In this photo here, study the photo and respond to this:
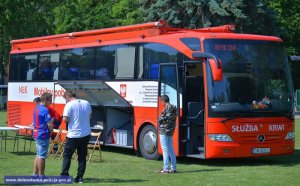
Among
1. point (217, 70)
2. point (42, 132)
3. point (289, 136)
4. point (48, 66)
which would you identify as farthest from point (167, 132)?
point (48, 66)

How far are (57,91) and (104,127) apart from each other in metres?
2.78


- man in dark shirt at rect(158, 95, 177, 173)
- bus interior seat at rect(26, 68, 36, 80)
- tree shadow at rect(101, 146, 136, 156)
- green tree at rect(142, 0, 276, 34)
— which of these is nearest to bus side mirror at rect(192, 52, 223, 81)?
man in dark shirt at rect(158, 95, 177, 173)

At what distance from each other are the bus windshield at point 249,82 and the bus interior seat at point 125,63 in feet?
9.76

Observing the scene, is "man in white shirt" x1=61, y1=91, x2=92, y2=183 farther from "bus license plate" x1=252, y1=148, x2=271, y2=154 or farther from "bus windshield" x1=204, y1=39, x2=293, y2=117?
"bus license plate" x1=252, y1=148, x2=271, y2=154

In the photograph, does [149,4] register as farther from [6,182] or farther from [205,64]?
[6,182]

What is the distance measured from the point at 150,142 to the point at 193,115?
1761 millimetres

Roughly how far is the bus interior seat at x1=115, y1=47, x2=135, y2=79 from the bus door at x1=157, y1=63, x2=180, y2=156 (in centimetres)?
143

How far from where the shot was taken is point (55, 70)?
21125 millimetres

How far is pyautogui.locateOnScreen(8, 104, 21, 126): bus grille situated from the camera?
23.7m

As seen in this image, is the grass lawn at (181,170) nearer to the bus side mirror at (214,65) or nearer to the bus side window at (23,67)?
the bus side mirror at (214,65)

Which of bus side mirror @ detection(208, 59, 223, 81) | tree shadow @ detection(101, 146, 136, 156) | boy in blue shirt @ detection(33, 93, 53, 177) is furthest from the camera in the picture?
tree shadow @ detection(101, 146, 136, 156)

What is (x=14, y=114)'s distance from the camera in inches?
950

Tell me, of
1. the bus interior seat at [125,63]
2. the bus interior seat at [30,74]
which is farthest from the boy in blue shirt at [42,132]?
the bus interior seat at [30,74]

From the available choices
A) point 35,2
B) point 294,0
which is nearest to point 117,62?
point 35,2
